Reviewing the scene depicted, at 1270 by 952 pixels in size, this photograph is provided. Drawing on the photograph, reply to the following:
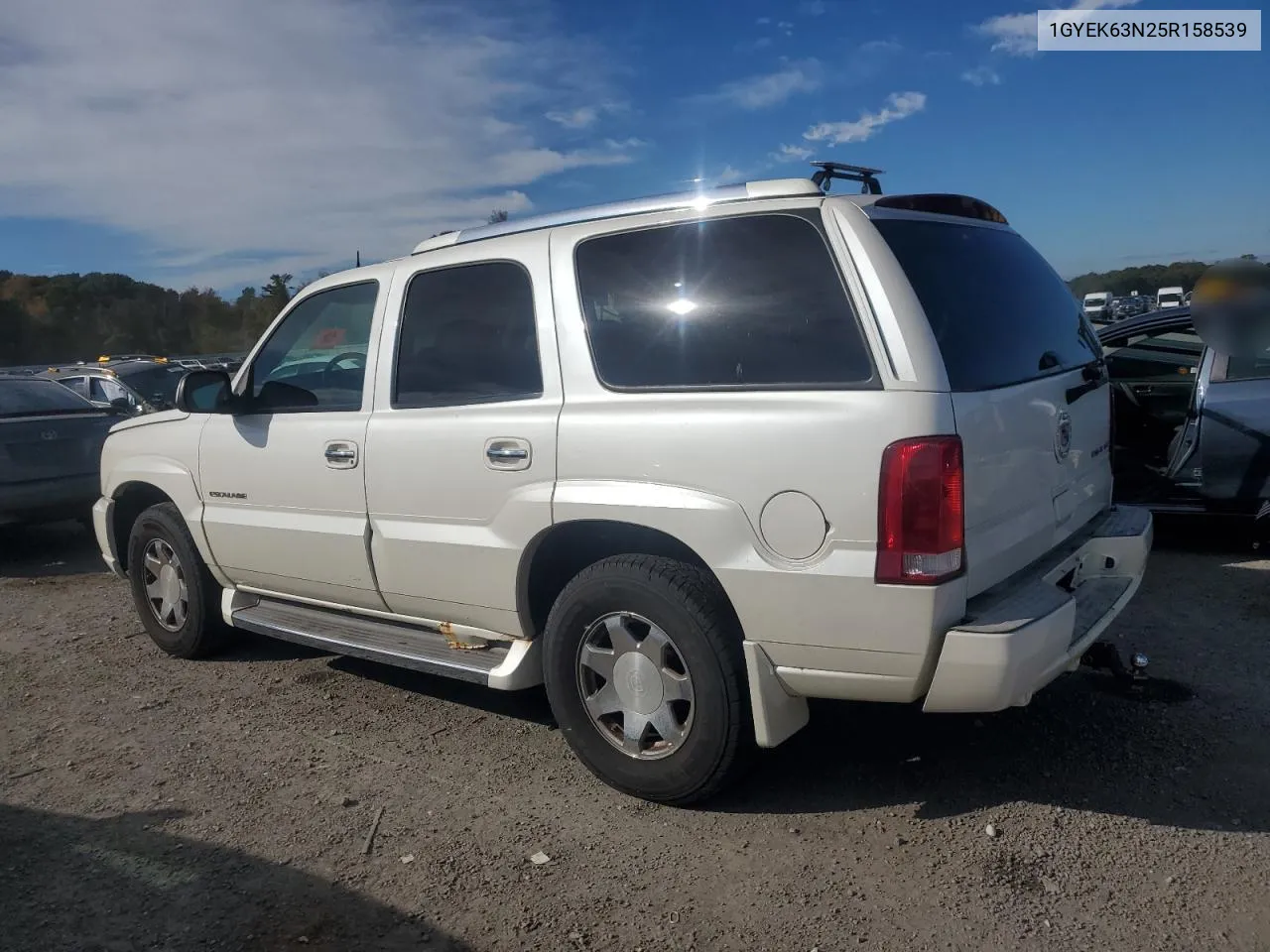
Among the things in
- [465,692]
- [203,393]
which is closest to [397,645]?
[465,692]

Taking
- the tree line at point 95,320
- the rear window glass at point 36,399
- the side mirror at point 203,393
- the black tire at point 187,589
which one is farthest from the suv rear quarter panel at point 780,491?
the tree line at point 95,320

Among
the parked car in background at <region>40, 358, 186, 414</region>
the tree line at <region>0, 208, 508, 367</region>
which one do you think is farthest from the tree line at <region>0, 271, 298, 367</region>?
the parked car in background at <region>40, 358, 186, 414</region>

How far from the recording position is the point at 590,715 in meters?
3.60

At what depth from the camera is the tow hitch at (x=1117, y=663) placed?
3.82m

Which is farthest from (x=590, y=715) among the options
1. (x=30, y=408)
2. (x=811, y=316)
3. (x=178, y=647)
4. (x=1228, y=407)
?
(x=30, y=408)

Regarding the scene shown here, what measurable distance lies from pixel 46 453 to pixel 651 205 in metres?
7.02

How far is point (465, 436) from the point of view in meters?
3.82

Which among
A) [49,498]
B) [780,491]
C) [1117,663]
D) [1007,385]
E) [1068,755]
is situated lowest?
[1068,755]

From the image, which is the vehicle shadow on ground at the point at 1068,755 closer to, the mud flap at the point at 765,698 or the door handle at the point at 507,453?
the mud flap at the point at 765,698

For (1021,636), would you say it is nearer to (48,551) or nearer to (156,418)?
(156,418)

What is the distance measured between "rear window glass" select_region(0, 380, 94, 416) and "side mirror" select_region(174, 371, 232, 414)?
481 centimetres

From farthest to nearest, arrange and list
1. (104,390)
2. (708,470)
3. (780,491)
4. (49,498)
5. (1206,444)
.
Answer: (104,390) → (49,498) → (1206,444) → (708,470) → (780,491)

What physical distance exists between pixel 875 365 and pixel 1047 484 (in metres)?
0.95

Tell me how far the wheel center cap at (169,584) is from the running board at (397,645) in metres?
0.61
